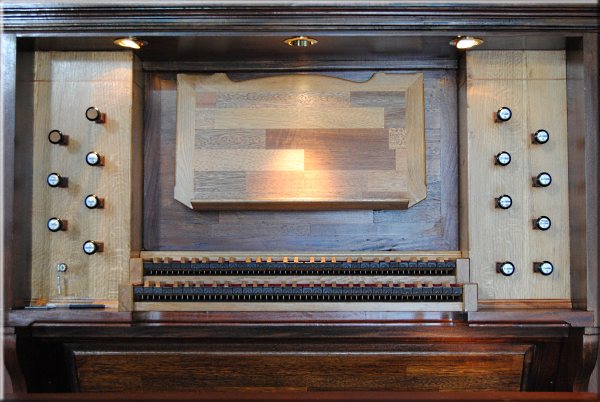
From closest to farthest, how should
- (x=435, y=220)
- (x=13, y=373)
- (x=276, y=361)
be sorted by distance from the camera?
(x=13, y=373) → (x=276, y=361) → (x=435, y=220)

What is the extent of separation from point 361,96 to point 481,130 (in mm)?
690

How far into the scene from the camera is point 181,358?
3.31 m

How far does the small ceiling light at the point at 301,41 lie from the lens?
10.5 feet

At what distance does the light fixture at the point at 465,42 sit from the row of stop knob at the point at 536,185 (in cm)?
39

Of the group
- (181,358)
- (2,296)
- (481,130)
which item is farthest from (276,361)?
(481,130)

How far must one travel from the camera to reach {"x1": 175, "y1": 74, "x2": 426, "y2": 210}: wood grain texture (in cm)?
344

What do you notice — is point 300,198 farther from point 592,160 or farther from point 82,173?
point 592,160

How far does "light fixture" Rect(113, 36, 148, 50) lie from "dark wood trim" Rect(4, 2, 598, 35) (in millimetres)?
87

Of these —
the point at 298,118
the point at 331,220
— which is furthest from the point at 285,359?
the point at 298,118

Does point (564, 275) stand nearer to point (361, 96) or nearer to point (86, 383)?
point (361, 96)

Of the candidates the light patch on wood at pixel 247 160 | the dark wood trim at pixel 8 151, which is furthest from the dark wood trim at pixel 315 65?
the dark wood trim at pixel 8 151

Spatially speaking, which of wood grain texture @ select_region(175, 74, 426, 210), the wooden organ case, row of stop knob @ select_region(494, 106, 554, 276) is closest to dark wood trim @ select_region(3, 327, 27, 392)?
the wooden organ case

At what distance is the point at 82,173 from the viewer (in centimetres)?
340

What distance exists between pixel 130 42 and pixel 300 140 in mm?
1054
